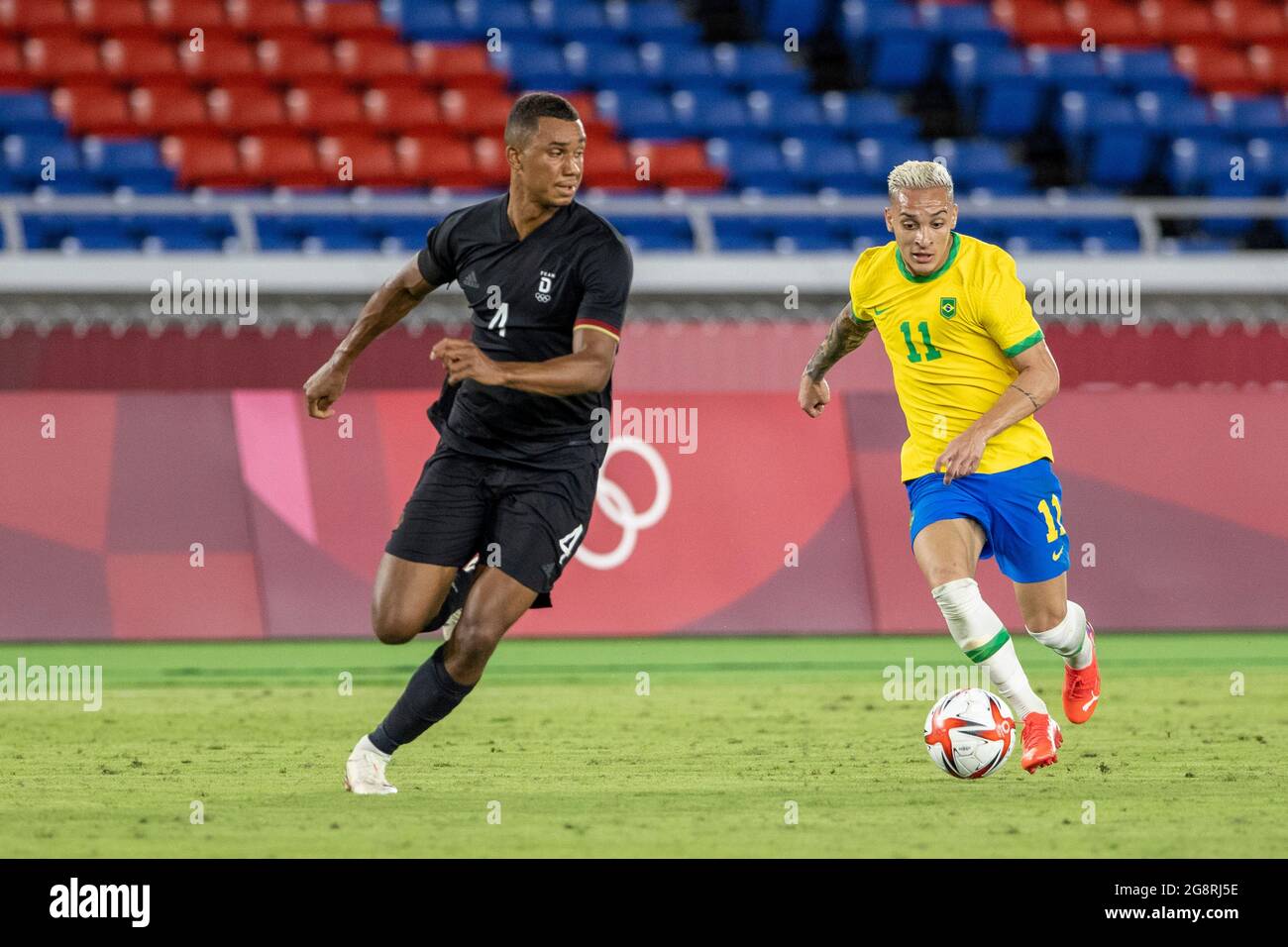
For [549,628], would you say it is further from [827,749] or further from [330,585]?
[827,749]

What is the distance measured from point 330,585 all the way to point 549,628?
4.70 ft

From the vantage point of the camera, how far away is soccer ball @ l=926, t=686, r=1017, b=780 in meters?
7.33

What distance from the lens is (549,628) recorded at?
12.8 metres

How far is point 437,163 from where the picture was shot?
60.9 ft

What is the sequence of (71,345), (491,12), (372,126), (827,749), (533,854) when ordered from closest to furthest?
(533,854) < (827,749) < (71,345) < (372,126) < (491,12)

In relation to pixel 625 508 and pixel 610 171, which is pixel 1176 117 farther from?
pixel 625 508

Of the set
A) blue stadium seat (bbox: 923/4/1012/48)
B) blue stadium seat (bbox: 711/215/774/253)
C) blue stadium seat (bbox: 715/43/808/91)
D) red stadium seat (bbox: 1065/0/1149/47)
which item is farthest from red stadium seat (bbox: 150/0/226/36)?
red stadium seat (bbox: 1065/0/1149/47)

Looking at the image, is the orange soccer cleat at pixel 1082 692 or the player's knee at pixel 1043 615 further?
the orange soccer cleat at pixel 1082 692

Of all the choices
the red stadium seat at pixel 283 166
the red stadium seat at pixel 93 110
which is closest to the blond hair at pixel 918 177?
the red stadium seat at pixel 283 166

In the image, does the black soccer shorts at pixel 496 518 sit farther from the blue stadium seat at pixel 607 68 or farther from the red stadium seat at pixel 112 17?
the red stadium seat at pixel 112 17

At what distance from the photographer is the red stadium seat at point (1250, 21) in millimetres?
22094

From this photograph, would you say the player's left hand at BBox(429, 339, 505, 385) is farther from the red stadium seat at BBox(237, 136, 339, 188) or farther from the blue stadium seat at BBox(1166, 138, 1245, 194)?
the blue stadium seat at BBox(1166, 138, 1245, 194)

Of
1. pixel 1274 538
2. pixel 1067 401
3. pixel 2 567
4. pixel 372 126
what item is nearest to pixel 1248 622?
pixel 1274 538

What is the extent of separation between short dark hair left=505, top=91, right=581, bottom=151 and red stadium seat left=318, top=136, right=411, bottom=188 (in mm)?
11570
